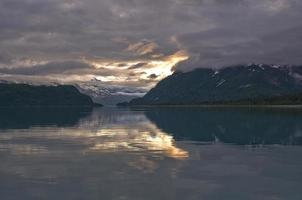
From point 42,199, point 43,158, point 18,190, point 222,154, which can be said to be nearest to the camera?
point 42,199

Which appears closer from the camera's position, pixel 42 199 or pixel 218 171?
pixel 42 199

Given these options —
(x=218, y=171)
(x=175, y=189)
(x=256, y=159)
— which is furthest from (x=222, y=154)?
(x=175, y=189)

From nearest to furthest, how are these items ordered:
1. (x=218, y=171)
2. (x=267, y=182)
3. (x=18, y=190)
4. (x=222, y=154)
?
(x=18, y=190), (x=267, y=182), (x=218, y=171), (x=222, y=154)

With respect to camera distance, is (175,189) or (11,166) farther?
(11,166)

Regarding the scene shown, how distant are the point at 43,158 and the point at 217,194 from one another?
18.7m

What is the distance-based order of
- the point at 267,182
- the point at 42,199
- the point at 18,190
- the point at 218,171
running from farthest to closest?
the point at 218,171 < the point at 267,182 < the point at 18,190 < the point at 42,199

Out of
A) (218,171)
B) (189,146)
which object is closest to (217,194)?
(218,171)

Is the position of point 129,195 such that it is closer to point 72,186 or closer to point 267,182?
point 72,186

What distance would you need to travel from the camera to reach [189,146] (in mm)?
48312

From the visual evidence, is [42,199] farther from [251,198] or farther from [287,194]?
[287,194]

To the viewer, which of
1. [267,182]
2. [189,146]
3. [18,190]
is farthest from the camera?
[189,146]

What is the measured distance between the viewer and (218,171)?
32.1 meters

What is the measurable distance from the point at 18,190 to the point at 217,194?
1119 cm

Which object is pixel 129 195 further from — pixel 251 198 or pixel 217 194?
pixel 251 198
